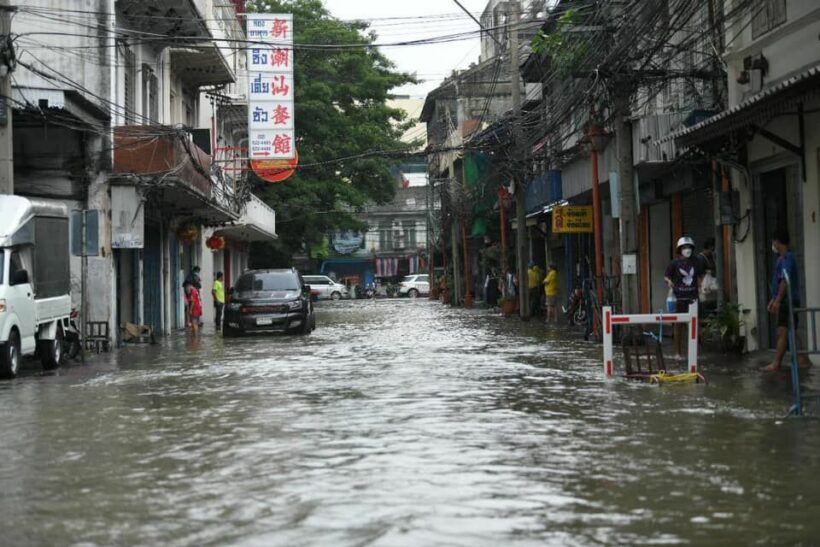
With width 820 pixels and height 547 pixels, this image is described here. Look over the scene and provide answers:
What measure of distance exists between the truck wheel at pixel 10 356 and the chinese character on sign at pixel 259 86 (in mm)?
17687

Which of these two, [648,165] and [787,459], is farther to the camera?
[648,165]

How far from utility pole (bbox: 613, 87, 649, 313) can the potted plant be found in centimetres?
193

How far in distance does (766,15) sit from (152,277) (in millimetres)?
20176

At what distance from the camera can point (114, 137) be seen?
2562cm

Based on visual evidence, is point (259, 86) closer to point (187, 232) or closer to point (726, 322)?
point (187, 232)

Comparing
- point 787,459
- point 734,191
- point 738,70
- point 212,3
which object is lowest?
point 787,459

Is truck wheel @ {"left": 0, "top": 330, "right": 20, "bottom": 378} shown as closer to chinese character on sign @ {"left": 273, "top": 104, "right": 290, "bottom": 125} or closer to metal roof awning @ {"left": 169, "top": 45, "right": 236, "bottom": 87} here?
metal roof awning @ {"left": 169, "top": 45, "right": 236, "bottom": 87}

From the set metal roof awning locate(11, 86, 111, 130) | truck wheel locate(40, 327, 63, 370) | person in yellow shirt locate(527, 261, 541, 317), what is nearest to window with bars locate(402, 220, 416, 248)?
person in yellow shirt locate(527, 261, 541, 317)

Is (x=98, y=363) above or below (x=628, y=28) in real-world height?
below

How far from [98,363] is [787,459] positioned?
15.0 meters

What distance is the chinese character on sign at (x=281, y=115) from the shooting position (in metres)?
34.0

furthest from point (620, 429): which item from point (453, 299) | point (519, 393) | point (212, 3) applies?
point (453, 299)

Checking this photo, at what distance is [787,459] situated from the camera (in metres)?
8.17

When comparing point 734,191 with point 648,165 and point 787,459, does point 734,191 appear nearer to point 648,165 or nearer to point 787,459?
point 648,165
